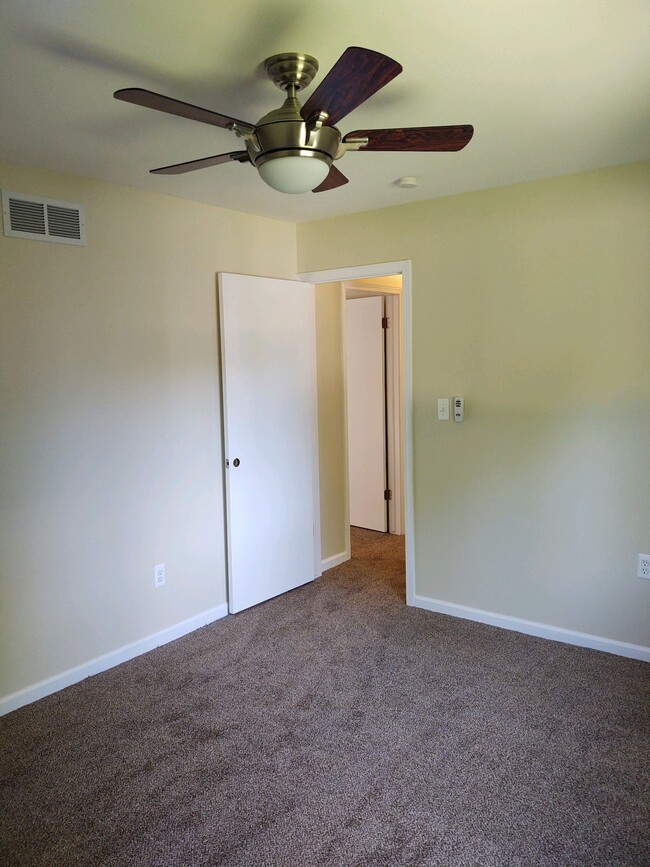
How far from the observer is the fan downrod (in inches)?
67.6

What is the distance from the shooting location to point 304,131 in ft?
5.51

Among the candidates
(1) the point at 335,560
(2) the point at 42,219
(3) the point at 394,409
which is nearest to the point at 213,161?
(2) the point at 42,219

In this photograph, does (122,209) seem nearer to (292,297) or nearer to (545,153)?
(292,297)

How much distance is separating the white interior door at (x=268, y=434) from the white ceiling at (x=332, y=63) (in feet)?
3.17

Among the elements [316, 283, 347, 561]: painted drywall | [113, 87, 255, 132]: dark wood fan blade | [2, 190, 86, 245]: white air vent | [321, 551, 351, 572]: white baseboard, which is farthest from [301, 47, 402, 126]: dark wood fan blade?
[321, 551, 351, 572]: white baseboard

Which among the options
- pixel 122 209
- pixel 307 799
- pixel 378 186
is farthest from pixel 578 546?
pixel 122 209

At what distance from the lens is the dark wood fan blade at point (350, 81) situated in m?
1.34

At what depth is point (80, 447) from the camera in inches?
112

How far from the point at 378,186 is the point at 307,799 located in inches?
108

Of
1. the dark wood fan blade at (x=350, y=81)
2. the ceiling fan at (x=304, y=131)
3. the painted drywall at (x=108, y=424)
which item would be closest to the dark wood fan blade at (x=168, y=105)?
the ceiling fan at (x=304, y=131)

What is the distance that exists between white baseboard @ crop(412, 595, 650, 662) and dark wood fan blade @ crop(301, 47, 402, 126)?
Answer: 272cm

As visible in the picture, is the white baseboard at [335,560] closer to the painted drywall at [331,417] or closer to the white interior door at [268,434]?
the painted drywall at [331,417]

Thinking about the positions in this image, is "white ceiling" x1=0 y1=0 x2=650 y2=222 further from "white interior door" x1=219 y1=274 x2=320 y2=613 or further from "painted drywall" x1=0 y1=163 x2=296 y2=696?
"white interior door" x1=219 y1=274 x2=320 y2=613

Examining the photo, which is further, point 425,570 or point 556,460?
point 425,570
